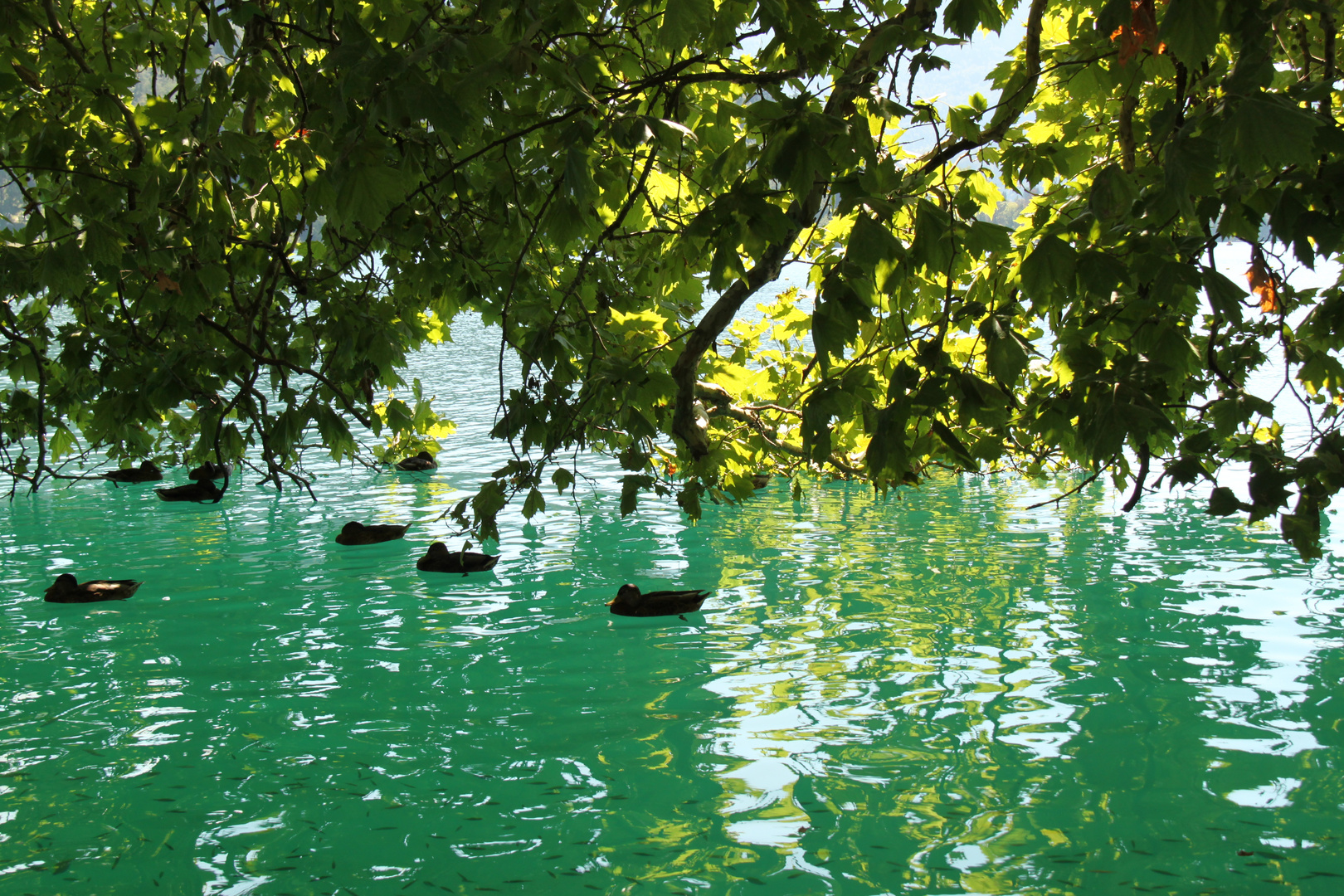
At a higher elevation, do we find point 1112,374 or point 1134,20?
point 1134,20

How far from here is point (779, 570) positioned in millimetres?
10867

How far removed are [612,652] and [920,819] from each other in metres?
3.42

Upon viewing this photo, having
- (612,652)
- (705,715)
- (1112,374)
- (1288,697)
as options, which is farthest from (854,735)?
(1112,374)

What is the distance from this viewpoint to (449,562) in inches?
424

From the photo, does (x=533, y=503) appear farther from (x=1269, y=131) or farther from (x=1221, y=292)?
(x=1269, y=131)

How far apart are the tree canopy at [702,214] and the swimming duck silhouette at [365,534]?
4.42m

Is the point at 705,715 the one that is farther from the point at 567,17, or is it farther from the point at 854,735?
the point at 567,17

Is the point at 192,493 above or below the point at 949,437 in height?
below

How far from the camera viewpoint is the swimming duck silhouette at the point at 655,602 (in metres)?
8.82

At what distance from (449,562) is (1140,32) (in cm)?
920

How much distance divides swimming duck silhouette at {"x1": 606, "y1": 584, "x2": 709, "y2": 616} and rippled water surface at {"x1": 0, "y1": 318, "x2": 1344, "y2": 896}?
0.12m

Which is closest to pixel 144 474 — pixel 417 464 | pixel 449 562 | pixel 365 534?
pixel 417 464

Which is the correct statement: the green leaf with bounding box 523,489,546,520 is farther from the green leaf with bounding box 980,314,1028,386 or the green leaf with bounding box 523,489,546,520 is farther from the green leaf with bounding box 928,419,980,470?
the green leaf with bounding box 980,314,1028,386

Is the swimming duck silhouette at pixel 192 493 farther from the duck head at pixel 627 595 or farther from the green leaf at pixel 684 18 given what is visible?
the green leaf at pixel 684 18
